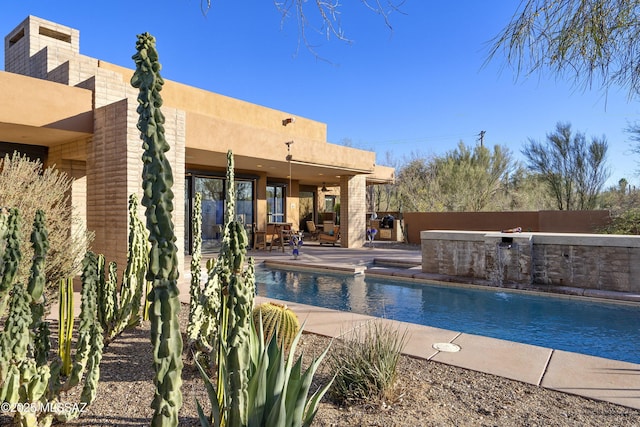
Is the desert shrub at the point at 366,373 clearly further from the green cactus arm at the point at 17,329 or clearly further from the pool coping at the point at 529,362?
the green cactus arm at the point at 17,329

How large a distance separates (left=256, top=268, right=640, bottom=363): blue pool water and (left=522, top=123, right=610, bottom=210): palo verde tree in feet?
48.1

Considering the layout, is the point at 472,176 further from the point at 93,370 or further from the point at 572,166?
the point at 93,370

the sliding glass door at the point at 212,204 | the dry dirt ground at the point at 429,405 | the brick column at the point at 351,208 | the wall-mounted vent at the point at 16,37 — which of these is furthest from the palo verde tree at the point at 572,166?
the wall-mounted vent at the point at 16,37

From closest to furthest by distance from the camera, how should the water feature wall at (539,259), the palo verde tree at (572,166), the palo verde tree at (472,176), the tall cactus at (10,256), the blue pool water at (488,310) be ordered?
the tall cactus at (10,256) → the blue pool water at (488,310) → the water feature wall at (539,259) → the palo verde tree at (572,166) → the palo verde tree at (472,176)

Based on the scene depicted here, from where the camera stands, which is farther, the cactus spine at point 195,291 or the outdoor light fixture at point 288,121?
the outdoor light fixture at point 288,121

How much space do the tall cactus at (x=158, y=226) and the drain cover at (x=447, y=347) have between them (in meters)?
3.31

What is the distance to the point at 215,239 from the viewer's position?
52.3 feet

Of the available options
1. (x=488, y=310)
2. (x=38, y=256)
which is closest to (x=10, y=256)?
(x=38, y=256)

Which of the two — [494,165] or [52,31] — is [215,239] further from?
[494,165]

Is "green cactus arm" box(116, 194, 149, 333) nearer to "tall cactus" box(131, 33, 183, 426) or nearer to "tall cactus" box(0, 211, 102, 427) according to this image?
A: "tall cactus" box(0, 211, 102, 427)

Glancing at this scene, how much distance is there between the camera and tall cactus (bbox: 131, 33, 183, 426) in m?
1.55

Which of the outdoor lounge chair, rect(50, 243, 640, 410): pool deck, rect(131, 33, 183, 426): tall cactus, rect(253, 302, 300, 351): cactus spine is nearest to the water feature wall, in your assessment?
rect(50, 243, 640, 410): pool deck

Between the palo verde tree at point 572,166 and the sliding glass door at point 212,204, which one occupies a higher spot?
the palo verde tree at point 572,166

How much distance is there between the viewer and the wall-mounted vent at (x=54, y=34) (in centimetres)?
1069
